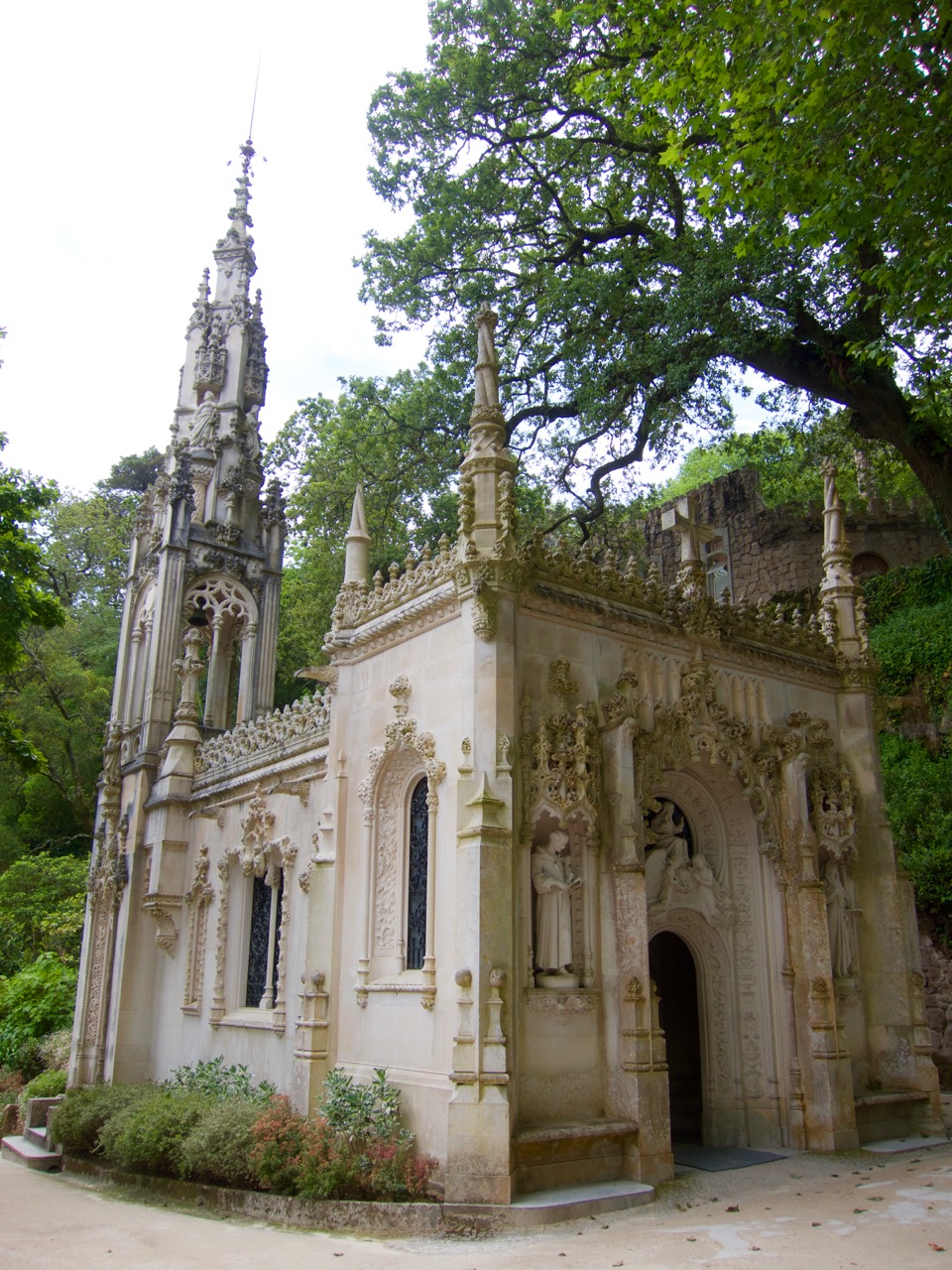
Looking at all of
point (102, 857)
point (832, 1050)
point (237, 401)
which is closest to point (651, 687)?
point (832, 1050)

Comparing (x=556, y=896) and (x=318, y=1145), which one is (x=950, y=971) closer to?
(x=556, y=896)

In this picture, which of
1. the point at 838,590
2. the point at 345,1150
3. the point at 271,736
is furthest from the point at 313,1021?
the point at 838,590

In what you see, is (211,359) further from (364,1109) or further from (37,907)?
(364,1109)

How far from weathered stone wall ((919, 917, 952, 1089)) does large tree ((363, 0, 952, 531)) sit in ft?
25.3

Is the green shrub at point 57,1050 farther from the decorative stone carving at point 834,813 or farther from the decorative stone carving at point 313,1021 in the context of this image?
the decorative stone carving at point 834,813

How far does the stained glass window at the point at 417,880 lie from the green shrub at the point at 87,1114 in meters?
5.71

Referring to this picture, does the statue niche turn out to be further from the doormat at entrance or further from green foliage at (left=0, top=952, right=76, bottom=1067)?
green foliage at (left=0, top=952, right=76, bottom=1067)

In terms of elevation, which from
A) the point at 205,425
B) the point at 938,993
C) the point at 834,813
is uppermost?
the point at 205,425

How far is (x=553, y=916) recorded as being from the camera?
1103 cm

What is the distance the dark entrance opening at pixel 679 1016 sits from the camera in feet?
48.1

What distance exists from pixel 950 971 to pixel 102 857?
1546 cm

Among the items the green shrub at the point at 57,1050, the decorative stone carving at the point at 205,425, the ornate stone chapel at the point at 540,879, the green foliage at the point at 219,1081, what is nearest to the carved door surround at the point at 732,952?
the ornate stone chapel at the point at 540,879

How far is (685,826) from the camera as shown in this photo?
13789 millimetres

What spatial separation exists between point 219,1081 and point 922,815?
1373 centimetres
